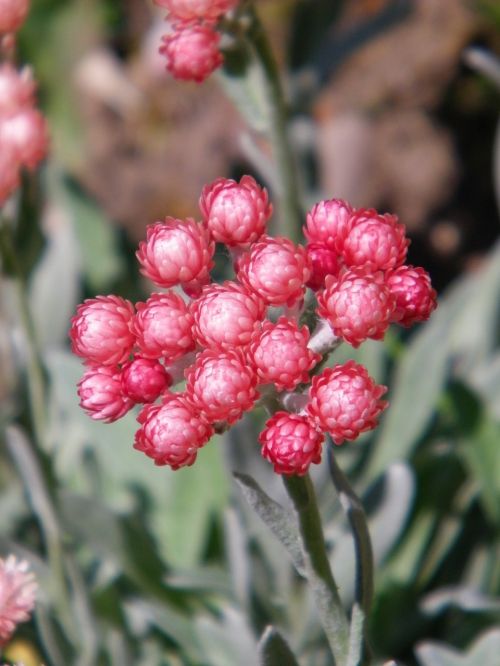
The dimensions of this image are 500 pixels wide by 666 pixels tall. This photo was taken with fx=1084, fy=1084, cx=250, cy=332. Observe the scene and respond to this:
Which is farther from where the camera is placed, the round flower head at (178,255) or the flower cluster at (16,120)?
the flower cluster at (16,120)

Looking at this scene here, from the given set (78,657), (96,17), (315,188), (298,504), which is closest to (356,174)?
(315,188)

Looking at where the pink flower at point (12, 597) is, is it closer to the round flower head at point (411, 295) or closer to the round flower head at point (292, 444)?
the round flower head at point (292, 444)

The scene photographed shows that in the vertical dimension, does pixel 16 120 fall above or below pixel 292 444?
above

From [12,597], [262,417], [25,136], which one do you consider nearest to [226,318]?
[12,597]

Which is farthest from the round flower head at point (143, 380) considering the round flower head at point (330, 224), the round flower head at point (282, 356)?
the round flower head at point (330, 224)

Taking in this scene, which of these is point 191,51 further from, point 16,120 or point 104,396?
point 104,396

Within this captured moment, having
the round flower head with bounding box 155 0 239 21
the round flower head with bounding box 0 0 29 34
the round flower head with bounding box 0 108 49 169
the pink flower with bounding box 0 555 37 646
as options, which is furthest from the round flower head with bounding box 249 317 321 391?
the round flower head with bounding box 0 0 29 34
